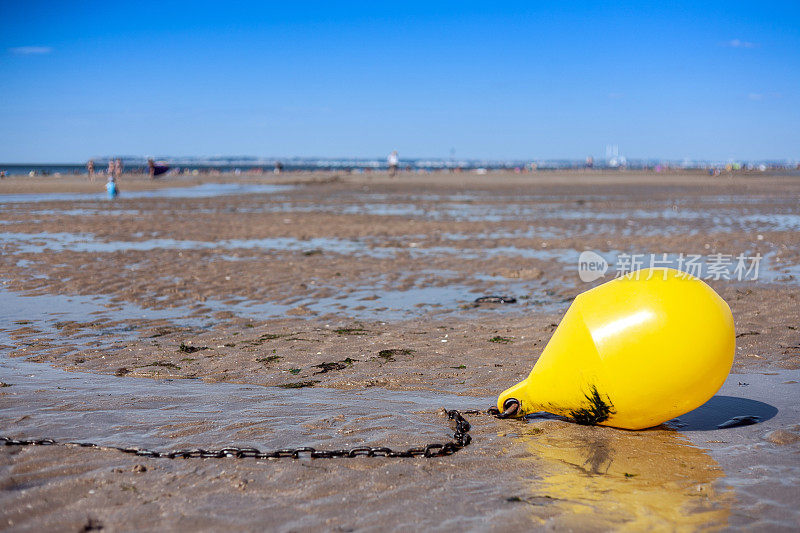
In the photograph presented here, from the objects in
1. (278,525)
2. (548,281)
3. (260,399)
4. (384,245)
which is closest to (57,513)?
(278,525)

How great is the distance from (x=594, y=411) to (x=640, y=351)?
56cm

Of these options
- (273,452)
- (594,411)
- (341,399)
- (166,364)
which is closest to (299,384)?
(341,399)

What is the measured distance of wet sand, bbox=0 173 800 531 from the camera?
336cm

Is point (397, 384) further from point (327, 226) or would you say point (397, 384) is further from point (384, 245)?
point (327, 226)

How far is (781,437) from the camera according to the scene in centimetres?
434

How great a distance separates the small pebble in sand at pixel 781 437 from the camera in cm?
428

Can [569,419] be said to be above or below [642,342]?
below

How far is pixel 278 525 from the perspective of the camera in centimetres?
315

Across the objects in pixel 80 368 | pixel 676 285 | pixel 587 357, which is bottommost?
pixel 80 368

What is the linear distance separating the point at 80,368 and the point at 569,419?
4.24 m

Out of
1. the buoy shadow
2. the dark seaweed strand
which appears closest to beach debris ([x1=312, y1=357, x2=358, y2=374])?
the dark seaweed strand

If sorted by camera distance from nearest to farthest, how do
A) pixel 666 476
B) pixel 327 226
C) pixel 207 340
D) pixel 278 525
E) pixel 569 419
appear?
pixel 278 525 → pixel 666 476 → pixel 569 419 → pixel 207 340 → pixel 327 226

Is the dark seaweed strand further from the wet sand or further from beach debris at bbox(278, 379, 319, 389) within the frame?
beach debris at bbox(278, 379, 319, 389)

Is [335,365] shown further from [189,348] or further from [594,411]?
[594,411]
